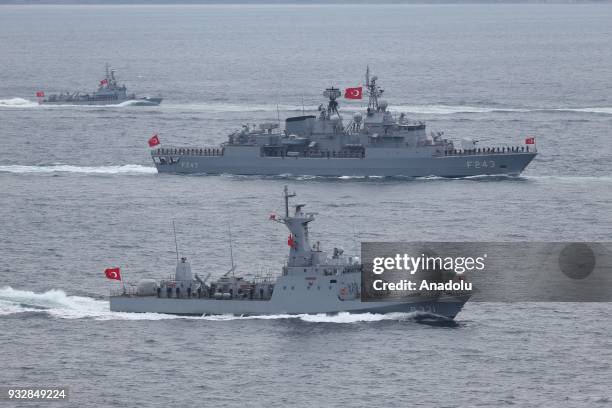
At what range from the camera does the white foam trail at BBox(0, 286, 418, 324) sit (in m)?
81.4

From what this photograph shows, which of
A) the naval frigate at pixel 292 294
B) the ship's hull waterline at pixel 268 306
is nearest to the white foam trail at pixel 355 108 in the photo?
the naval frigate at pixel 292 294

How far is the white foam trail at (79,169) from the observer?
460 feet

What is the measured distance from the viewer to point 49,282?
9094 cm

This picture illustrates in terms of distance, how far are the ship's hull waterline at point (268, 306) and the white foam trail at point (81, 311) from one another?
0.86ft

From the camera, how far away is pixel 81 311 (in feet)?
277

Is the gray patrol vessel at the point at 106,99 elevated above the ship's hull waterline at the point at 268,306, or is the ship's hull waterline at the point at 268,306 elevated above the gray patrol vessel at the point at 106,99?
the gray patrol vessel at the point at 106,99

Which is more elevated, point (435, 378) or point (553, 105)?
point (553, 105)

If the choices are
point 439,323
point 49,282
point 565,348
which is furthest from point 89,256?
point 565,348

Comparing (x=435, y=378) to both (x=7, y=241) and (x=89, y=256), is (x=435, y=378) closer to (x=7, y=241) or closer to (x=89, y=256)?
(x=89, y=256)

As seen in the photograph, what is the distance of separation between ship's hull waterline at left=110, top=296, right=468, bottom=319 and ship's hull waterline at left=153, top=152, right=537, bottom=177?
56.6 meters

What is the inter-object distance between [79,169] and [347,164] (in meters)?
26.8

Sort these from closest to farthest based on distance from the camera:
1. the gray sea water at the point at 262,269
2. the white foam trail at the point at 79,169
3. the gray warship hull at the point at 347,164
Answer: the gray sea water at the point at 262,269, the gray warship hull at the point at 347,164, the white foam trail at the point at 79,169

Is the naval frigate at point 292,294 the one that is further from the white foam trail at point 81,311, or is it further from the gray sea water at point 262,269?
the gray sea water at point 262,269

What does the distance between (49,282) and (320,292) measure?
20.0 meters
